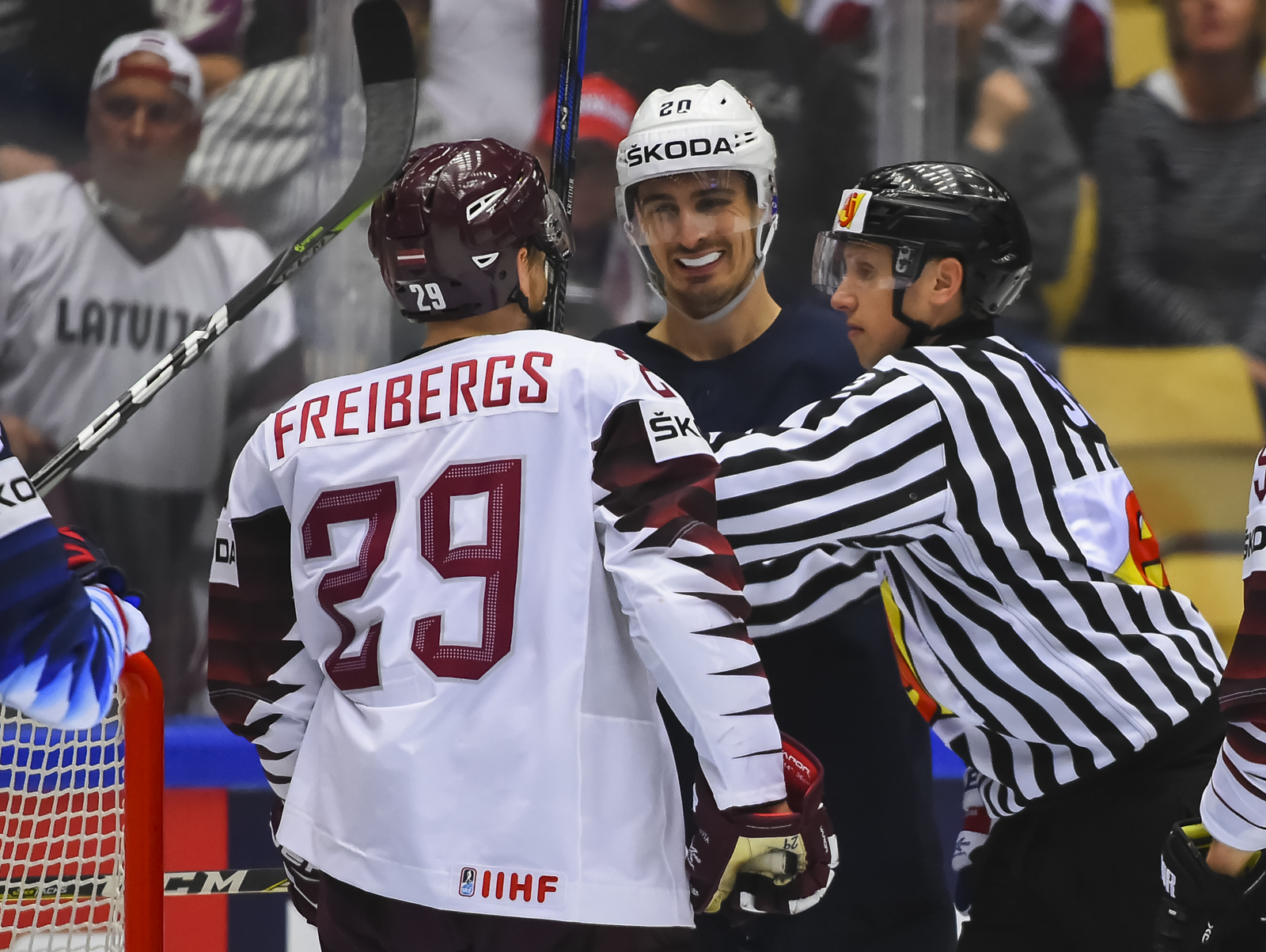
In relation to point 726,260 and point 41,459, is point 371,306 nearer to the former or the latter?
point 41,459

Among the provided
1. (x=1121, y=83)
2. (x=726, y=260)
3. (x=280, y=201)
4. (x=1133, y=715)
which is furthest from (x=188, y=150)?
(x=1133, y=715)

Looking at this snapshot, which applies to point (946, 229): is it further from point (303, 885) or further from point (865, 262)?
point (303, 885)

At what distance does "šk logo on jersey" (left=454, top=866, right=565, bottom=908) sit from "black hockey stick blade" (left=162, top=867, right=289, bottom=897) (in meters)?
1.66

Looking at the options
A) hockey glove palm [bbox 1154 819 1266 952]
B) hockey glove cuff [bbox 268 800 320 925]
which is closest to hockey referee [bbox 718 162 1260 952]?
hockey glove palm [bbox 1154 819 1266 952]

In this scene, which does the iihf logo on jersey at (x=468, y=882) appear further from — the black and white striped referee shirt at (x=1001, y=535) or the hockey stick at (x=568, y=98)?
the hockey stick at (x=568, y=98)

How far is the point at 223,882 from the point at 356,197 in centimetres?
161

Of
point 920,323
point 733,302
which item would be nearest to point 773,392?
point 733,302

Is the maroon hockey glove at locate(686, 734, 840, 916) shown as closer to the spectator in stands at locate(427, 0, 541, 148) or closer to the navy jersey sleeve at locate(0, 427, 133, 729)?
the navy jersey sleeve at locate(0, 427, 133, 729)

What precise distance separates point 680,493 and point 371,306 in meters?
2.17

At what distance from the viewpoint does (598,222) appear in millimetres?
3664

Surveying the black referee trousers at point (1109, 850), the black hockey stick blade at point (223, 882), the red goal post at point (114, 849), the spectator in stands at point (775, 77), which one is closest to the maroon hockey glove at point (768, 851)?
the black referee trousers at point (1109, 850)

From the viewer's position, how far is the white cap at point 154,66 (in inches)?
139

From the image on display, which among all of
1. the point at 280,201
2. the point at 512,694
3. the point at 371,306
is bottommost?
the point at 512,694

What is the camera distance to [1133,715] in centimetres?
177
